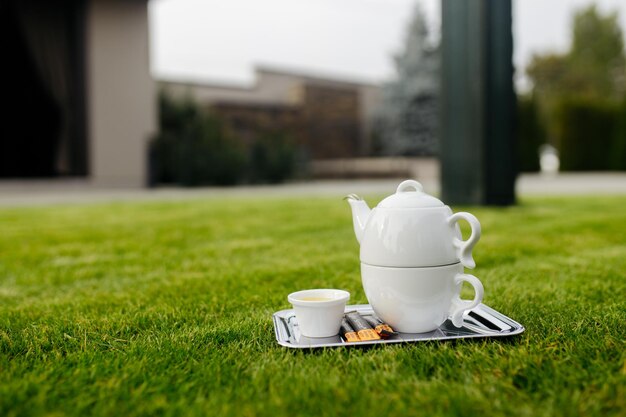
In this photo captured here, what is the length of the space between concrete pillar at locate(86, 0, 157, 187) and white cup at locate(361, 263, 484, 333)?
9.37 metres

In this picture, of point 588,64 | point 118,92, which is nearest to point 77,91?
point 118,92

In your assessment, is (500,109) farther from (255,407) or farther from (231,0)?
(231,0)

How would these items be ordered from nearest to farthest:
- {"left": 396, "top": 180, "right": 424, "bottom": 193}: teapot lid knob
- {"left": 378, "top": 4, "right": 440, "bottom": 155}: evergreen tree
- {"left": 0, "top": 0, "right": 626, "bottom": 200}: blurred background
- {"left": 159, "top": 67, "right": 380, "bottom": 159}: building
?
1. {"left": 396, "top": 180, "right": 424, "bottom": 193}: teapot lid knob
2. {"left": 0, "top": 0, "right": 626, "bottom": 200}: blurred background
3. {"left": 159, "top": 67, "right": 380, "bottom": 159}: building
4. {"left": 378, "top": 4, "right": 440, "bottom": 155}: evergreen tree

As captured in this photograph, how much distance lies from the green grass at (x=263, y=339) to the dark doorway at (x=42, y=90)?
22.4ft

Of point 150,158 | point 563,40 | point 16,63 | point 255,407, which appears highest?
point 563,40

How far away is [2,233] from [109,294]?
2.35 meters

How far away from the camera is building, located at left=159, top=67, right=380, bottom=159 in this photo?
13.5 metres

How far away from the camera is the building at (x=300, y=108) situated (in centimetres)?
1348

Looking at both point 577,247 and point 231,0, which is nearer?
point 577,247

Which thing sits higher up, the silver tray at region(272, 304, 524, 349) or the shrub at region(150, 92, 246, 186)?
the shrub at region(150, 92, 246, 186)

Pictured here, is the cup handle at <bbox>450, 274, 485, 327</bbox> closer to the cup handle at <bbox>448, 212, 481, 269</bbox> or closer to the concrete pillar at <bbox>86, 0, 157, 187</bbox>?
the cup handle at <bbox>448, 212, 481, 269</bbox>

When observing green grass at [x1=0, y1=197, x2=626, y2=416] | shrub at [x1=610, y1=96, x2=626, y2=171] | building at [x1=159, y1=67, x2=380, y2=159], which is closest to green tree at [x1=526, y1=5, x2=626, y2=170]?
shrub at [x1=610, y1=96, x2=626, y2=171]

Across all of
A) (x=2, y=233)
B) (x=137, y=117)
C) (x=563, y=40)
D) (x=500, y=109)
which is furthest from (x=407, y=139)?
(x=563, y=40)

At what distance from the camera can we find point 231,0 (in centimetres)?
1371
